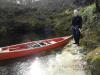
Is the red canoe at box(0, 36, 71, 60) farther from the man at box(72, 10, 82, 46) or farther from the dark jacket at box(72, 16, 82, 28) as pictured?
the dark jacket at box(72, 16, 82, 28)

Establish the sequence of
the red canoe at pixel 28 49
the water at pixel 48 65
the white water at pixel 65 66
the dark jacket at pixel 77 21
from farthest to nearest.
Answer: the red canoe at pixel 28 49 < the dark jacket at pixel 77 21 < the water at pixel 48 65 < the white water at pixel 65 66

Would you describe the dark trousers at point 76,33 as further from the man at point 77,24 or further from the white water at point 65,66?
the white water at point 65,66

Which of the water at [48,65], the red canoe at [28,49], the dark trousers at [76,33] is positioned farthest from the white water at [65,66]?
the red canoe at [28,49]

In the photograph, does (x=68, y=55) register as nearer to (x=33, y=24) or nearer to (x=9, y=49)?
(x=9, y=49)

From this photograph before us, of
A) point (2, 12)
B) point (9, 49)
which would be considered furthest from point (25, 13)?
point (9, 49)

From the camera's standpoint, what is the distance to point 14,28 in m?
33.6

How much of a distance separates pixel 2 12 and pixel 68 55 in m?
22.7

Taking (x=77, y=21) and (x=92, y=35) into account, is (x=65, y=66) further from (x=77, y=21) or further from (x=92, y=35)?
(x=77, y=21)

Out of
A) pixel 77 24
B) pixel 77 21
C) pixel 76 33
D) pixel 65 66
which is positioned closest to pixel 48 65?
pixel 65 66

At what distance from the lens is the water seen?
1275 cm

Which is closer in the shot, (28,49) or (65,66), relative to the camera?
(65,66)

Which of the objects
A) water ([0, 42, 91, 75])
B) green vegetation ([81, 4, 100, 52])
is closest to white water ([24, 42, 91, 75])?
water ([0, 42, 91, 75])

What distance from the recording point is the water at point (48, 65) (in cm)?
1275

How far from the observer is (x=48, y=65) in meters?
15.2
